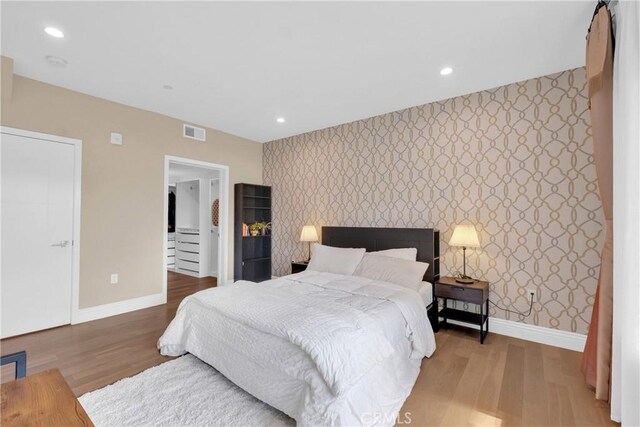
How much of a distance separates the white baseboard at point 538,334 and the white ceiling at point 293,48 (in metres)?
2.52

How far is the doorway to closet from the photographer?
4.84 meters

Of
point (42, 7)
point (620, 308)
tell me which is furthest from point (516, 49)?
point (42, 7)

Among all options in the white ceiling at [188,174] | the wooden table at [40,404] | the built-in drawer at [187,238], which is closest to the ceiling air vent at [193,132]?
the white ceiling at [188,174]

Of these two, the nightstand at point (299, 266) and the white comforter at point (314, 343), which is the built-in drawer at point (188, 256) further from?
the white comforter at point (314, 343)

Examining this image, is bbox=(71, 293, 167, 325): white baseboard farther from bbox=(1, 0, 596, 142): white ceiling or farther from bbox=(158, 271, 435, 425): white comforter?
bbox=(1, 0, 596, 142): white ceiling

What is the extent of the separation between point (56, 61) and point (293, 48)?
224 centimetres

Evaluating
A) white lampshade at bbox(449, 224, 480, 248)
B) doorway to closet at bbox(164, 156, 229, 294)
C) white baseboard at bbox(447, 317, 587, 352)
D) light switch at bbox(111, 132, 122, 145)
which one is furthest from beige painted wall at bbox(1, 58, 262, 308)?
white baseboard at bbox(447, 317, 587, 352)

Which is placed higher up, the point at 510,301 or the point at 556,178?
the point at 556,178

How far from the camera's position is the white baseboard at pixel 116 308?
3308 mm

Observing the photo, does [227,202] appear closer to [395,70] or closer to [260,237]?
[260,237]

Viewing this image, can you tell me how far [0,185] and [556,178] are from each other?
5463 millimetres

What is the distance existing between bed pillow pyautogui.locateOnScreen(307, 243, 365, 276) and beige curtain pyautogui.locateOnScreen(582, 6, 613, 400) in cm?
212

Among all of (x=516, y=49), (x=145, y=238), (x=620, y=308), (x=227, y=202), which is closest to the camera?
(x=620, y=308)

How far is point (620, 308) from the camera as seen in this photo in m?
1.67
